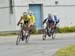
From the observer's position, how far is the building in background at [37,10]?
A: 35.1 meters

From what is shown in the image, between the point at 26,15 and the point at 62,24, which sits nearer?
the point at 26,15

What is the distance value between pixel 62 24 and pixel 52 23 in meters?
9.46

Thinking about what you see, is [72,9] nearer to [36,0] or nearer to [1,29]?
[36,0]

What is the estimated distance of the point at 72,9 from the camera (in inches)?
1469

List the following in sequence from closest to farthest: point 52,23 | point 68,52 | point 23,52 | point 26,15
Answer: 1. point 68,52
2. point 23,52
3. point 26,15
4. point 52,23

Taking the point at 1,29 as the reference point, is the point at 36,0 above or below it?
above

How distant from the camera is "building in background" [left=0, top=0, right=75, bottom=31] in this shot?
115ft

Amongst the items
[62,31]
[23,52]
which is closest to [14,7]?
[62,31]

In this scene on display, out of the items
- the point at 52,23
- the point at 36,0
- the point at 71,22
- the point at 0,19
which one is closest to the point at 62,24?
the point at 71,22

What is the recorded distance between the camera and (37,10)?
1439 inches

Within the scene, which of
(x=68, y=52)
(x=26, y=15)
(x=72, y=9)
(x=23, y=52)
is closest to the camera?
(x=68, y=52)

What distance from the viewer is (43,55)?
1662 centimetres

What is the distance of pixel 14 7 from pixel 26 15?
12417 mm

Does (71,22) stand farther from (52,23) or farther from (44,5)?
(52,23)
